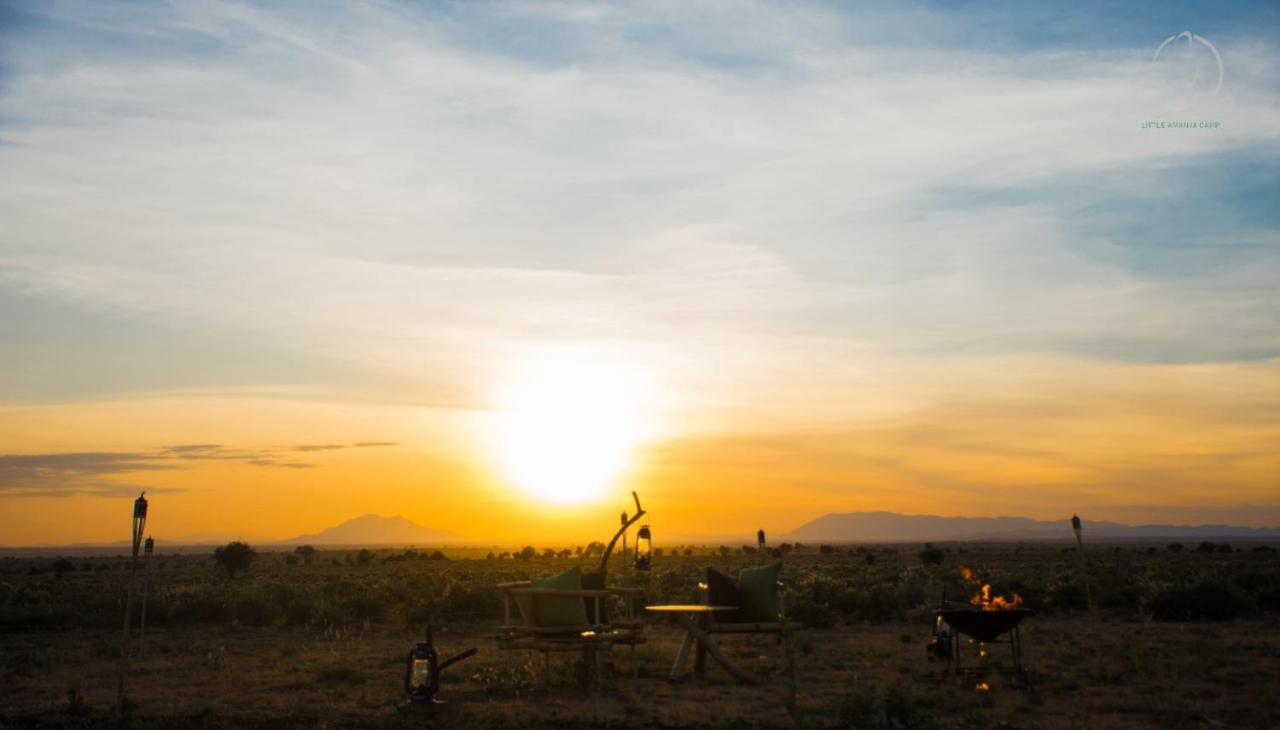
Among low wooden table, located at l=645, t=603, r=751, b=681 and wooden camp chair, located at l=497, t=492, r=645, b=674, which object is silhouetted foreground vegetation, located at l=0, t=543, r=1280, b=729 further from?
wooden camp chair, located at l=497, t=492, r=645, b=674

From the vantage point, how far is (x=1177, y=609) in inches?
732

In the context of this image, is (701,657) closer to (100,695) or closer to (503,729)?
(503,729)

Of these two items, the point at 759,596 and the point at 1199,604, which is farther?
the point at 1199,604

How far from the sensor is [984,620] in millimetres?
10742

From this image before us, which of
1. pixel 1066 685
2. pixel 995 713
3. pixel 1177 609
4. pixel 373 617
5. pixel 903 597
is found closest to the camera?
pixel 995 713

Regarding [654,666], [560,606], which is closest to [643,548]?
[654,666]

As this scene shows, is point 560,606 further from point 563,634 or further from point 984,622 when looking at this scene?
point 984,622

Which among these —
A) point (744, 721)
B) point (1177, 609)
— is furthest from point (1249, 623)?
point (744, 721)

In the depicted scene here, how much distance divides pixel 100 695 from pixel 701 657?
634 centimetres

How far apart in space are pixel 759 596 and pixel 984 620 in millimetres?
2754

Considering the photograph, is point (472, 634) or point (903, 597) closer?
point (472, 634)

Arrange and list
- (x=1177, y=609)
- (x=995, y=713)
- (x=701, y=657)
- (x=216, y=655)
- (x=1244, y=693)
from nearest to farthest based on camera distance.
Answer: (x=995, y=713)
(x=1244, y=693)
(x=701, y=657)
(x=216, y=655)
(x=1177, y=609)

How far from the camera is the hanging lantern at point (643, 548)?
13.2 metres

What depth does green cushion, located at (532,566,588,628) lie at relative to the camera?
37.3 ft
